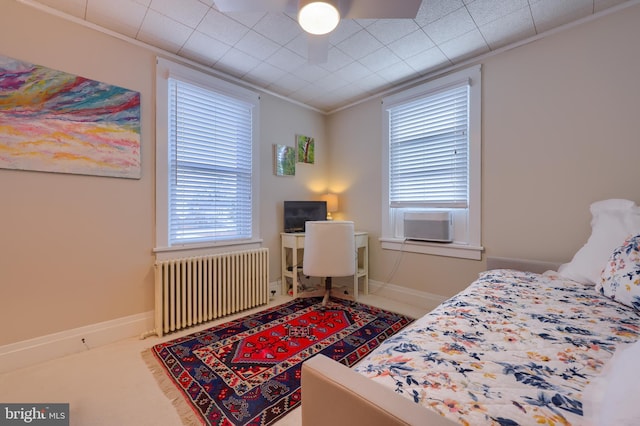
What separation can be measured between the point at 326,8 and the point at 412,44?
4.24ft

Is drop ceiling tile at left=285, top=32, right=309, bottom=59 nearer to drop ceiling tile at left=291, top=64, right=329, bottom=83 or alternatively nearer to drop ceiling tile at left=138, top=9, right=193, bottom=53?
drop ceiling tile at left=291, top=64, right=329, bottom=83

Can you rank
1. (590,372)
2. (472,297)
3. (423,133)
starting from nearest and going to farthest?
1. (590,372)
2. (472,297)
3. (423,133)

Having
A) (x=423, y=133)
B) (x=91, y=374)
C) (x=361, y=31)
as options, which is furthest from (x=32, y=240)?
(x=423, y=133)

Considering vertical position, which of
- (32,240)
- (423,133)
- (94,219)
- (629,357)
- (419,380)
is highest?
(423,133)

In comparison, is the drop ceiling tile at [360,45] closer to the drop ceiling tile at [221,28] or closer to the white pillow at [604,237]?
the drop ceiling tile at [221,28]

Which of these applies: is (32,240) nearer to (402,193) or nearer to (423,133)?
(402,193)

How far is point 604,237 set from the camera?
1745 millimetres

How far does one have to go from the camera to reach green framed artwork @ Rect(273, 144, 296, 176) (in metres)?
3.41

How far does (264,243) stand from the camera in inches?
130

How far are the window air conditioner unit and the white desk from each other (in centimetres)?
57

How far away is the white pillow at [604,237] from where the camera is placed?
1.67 metres

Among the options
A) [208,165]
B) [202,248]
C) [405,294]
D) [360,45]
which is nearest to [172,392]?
[202,248]

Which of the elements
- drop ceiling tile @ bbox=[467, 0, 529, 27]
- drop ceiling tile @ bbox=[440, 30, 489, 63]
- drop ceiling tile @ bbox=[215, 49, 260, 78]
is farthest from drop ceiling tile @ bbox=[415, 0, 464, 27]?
drop ceiling tile @ bbox=[215, 49, 260, 78]

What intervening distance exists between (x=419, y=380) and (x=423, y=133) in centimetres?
282
